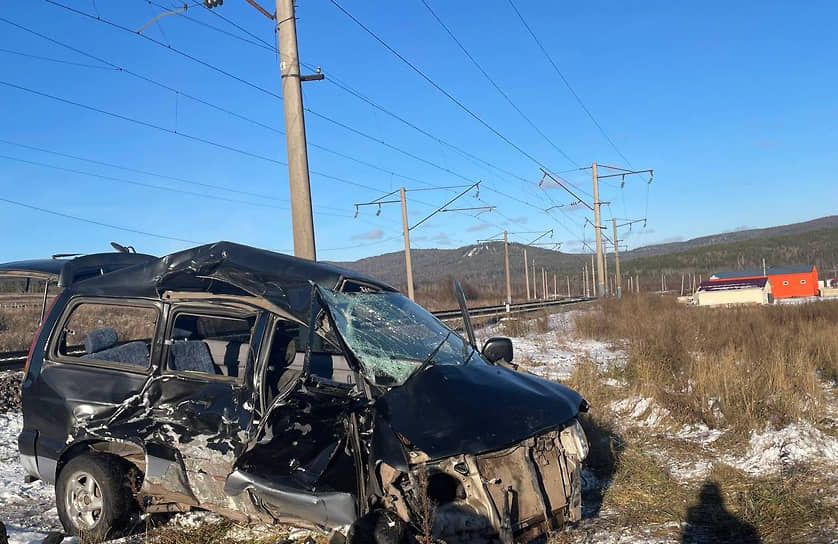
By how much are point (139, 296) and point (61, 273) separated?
99cm

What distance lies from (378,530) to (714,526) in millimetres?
2766

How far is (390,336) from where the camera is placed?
497cm

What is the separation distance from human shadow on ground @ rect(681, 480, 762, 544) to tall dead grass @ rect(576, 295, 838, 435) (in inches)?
85.4

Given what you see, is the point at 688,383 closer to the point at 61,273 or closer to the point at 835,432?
the point at 835,432

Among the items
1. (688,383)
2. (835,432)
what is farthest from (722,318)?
(835,432)

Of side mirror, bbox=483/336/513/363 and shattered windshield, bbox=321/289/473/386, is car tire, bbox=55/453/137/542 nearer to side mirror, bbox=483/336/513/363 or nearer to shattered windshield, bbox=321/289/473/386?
shattered windshield, bbox=321/289/473/386

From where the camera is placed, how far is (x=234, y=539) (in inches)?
193

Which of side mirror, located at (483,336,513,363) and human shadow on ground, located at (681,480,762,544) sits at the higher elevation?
side mirror, located at (483,336,513,363)

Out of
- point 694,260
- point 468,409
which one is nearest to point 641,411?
point 468,409

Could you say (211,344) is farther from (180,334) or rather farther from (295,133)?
(295,133)

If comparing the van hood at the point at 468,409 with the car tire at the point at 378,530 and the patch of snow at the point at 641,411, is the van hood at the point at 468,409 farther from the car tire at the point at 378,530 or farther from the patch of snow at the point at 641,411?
the patch of snow at the point at 641,411

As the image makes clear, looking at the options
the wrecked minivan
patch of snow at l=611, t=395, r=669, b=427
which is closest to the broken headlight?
the wrecked minivan

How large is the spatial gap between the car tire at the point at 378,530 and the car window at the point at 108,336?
224 centimetres

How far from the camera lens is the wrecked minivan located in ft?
13.3
